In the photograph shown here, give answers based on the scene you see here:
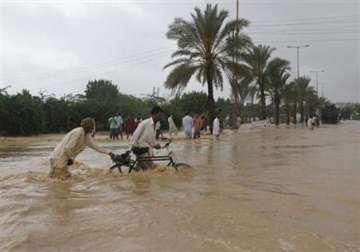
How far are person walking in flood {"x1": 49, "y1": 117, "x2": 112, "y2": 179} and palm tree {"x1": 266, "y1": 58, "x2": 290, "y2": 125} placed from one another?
4514 centimetres

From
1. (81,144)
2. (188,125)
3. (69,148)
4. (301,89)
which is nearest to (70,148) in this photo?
(69,148)

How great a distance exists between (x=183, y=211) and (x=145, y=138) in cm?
392

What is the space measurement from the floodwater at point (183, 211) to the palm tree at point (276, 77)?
139 feet

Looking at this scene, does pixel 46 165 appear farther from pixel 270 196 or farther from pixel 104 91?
pixel 104 91

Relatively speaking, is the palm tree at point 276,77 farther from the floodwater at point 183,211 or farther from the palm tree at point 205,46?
the floodwater at point 183,211

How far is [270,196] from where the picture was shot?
30.5 ft

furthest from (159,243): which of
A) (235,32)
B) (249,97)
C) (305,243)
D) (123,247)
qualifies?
(249,97)

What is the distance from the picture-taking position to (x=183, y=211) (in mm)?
7805

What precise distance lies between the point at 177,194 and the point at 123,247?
358 centimetres

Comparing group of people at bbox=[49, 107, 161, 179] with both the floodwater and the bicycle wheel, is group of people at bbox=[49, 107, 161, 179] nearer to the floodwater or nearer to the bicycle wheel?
the floodwater

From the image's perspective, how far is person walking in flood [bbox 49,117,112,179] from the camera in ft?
33.8

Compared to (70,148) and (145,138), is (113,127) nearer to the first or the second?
(145,138)

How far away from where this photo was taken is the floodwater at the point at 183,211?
20.0 ft

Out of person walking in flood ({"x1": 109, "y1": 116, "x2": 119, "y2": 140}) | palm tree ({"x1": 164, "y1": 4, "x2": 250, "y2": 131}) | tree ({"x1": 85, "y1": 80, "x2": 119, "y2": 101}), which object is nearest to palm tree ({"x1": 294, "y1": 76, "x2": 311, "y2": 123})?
tree ({"x1": 85, "y1": 80, "x2": 119, "y2": 101})
